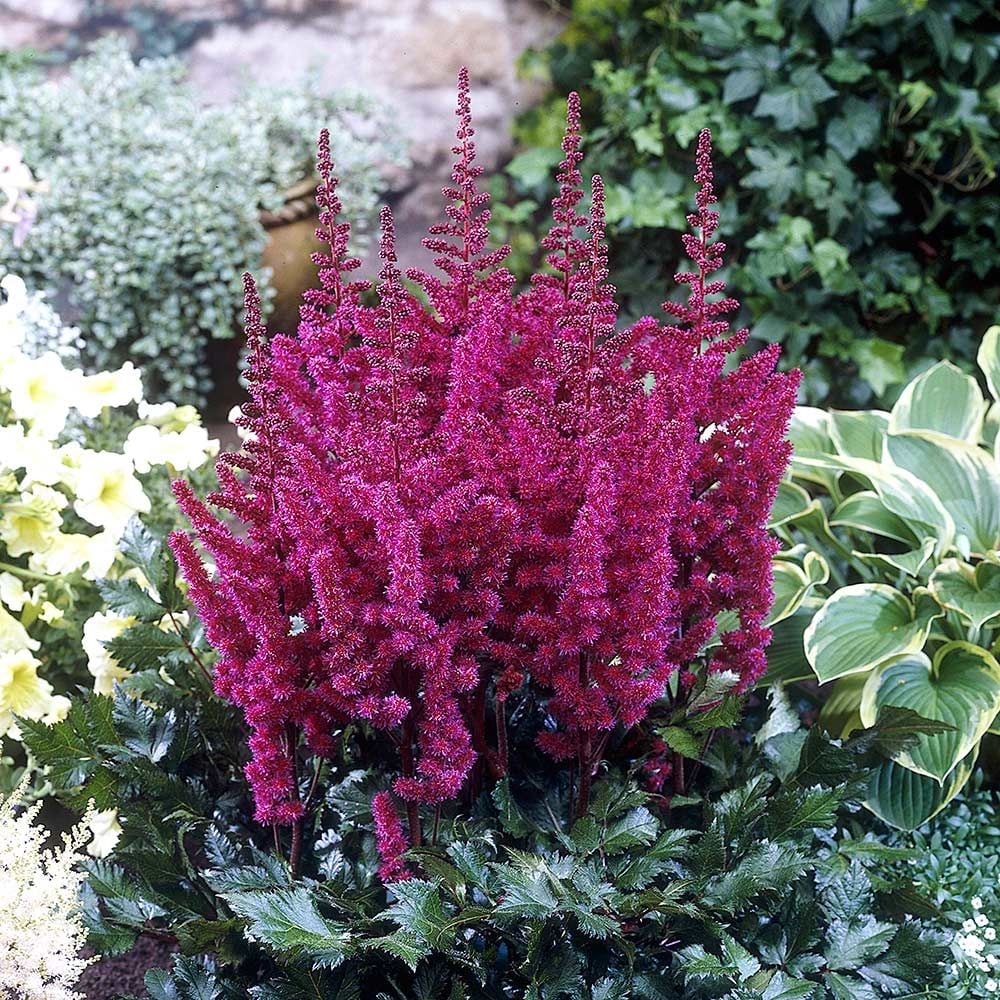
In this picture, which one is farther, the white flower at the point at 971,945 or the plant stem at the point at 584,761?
the white flower at the point at 971,945

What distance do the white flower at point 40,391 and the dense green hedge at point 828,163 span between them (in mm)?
2370

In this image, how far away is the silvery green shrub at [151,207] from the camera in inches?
138

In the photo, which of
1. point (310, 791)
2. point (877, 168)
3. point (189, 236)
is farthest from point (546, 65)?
point (310, 791)

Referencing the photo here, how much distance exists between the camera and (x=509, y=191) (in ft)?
14.8

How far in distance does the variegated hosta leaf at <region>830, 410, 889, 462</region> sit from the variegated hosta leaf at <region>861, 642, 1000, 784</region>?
59 centimetres

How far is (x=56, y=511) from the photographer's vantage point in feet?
6.86

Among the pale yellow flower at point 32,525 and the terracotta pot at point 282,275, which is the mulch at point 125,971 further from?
the terracotta pot at point 282,275

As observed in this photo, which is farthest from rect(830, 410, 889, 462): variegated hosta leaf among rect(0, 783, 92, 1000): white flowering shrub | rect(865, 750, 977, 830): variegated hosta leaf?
rect(0, 783, 92, 1000): white flowering shrub

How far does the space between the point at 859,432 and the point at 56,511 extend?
65.3 inches

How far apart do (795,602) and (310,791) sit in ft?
3.22

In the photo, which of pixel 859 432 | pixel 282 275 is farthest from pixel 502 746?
pixel 282 275

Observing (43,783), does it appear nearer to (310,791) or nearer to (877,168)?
(310,791)

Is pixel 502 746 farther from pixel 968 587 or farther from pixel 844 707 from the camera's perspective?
pixel 968 587

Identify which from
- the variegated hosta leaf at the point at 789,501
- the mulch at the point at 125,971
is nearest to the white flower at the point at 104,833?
the mulch at the point at 125,971
